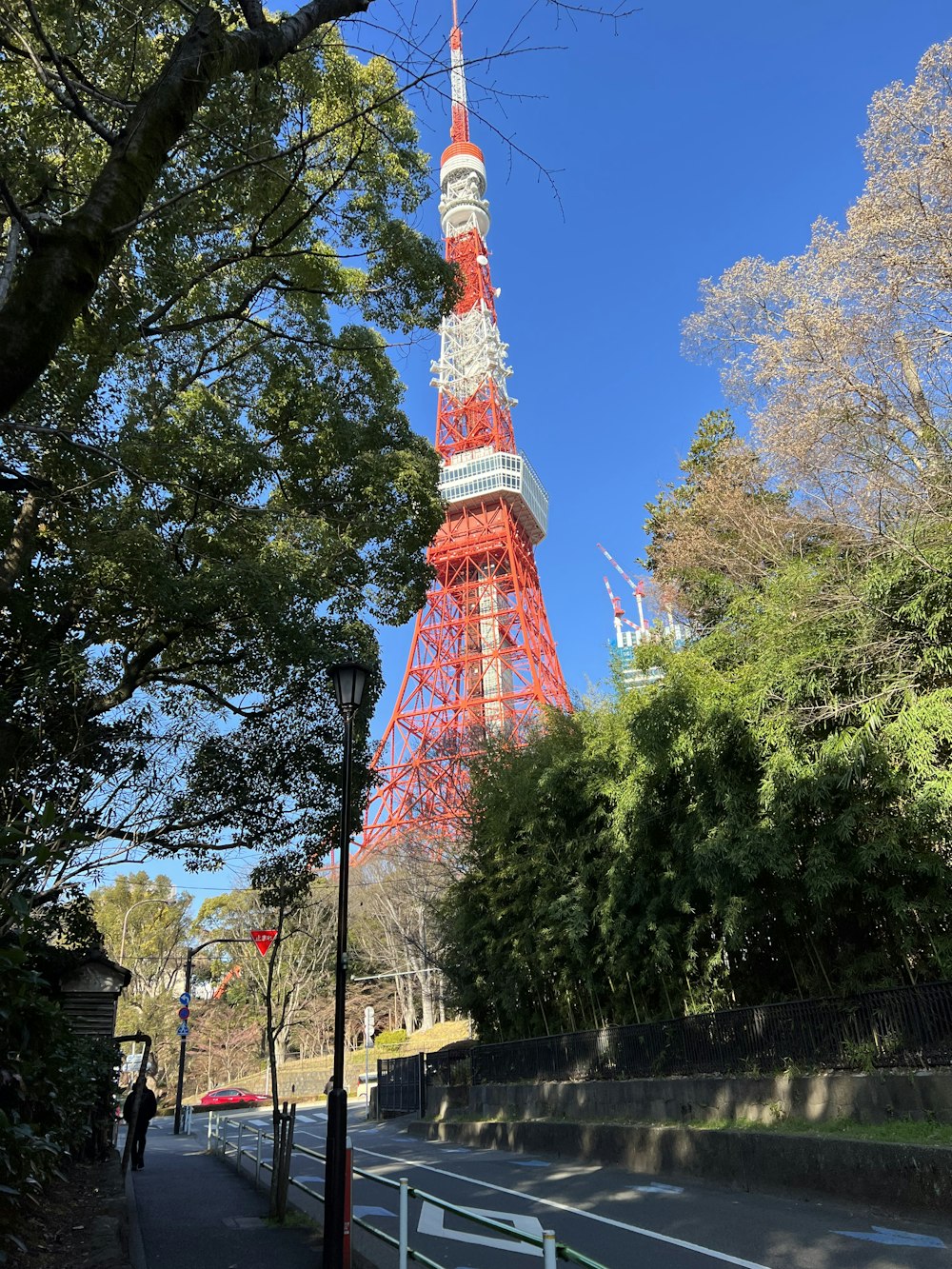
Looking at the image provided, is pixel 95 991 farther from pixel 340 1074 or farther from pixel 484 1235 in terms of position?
pixel 484 1235

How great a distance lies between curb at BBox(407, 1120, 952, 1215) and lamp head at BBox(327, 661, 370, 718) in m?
4.68

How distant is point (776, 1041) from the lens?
7.37m

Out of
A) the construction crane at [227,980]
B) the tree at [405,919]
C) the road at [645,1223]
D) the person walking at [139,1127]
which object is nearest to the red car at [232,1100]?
the construction crane at [227,980]

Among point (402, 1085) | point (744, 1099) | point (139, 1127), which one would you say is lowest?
point (402, 1085)

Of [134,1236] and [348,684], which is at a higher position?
[348,684]

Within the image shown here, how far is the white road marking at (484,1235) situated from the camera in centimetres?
265

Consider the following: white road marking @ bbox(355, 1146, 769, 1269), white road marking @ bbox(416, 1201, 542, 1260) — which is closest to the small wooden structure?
white road marking @ bbox(355, 1146, 769, 1269)

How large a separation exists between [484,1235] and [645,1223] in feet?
11.1

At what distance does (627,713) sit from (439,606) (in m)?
34.5

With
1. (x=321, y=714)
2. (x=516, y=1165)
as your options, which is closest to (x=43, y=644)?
(x=321, y=714)

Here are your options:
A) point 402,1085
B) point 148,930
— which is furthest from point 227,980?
point 402,1085

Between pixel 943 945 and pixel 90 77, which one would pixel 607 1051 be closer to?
pixel 943 945

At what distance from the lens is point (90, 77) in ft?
20.2

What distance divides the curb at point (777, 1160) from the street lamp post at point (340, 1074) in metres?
3.52
